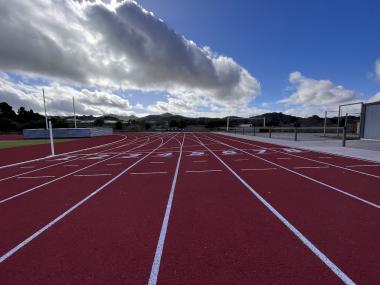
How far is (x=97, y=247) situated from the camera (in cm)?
339

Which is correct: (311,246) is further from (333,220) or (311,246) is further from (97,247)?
(97,247)

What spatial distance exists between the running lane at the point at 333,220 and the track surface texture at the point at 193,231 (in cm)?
2

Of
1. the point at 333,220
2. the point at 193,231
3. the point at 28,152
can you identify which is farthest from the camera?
the point at 28,152

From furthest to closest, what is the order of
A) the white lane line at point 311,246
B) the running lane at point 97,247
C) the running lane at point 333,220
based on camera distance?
the running lane at point 333,220 < the running lane at point 97,247 < the white lane line at point 311,246

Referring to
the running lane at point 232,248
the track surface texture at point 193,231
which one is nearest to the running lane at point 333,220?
the track surface texture at point 193,231

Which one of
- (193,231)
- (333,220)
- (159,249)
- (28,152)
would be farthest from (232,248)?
(28,152)

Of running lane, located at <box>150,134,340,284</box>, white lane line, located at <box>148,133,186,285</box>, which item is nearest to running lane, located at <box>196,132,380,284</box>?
running lane, located at <box>150,134,340,284</box>

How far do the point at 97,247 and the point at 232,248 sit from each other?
2121mm

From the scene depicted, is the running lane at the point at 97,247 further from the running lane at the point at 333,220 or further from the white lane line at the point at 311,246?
the running lane at the point at 333,220

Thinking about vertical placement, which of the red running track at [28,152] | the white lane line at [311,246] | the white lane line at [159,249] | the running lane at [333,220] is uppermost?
the running lane at [333,220]

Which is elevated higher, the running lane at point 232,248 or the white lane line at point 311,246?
the white lane line at point 311,246

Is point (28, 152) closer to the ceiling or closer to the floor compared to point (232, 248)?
closer to the floor

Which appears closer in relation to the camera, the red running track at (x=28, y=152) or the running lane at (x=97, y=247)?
the running lane at (x=97, y=247)

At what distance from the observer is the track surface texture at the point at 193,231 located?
2.76 meters
